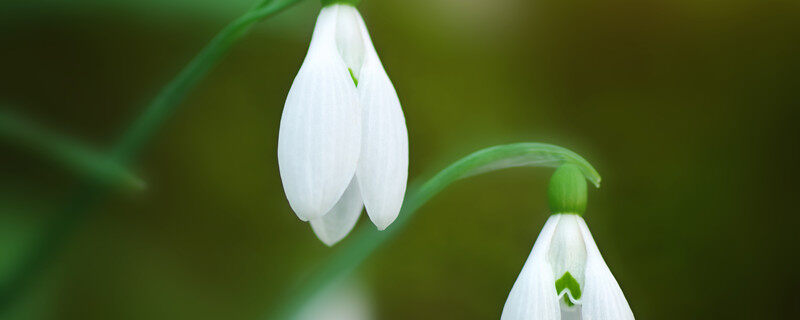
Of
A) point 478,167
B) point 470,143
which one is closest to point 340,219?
point 478,167

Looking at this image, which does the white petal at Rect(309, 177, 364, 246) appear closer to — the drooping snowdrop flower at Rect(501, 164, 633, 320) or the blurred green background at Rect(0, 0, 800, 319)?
the drooping snowdrop flower at Rect(501, 164, 633, 320)

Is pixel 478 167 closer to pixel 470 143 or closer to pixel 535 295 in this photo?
pixel 535 295

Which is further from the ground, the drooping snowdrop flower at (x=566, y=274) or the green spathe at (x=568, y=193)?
the green spathe at (x=568, y=193)

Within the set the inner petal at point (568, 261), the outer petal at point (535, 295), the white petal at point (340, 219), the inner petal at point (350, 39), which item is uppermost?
the inner petal at point (350, 39)

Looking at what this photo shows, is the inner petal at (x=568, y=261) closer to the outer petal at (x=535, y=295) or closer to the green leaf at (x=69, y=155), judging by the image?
the outer petal at (x=535, y=295)

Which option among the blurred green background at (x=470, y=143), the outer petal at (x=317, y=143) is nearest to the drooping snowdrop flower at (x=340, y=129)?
the outer petal at (x=317, y=143)

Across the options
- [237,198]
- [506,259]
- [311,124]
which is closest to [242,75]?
[237,198]

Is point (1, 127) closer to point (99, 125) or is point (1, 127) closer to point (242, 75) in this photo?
point (99, 125)

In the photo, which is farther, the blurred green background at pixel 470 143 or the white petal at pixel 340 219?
the blurred green background at pixel 470 143
